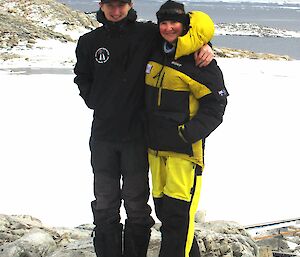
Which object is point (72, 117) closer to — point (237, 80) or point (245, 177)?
point (245, 177)

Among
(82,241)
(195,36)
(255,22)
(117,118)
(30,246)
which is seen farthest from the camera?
(255,22)

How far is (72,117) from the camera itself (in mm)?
8953

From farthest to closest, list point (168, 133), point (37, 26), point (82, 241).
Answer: point (37, 26), point (82, 241), point (168, 133)

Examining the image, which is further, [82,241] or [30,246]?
[82,241]

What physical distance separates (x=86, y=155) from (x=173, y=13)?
4.42 metres

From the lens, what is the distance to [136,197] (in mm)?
3125

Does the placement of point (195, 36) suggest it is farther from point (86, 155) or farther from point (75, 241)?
point (86, 155)

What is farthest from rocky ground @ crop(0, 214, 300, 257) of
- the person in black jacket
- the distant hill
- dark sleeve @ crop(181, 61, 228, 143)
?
the distant hill

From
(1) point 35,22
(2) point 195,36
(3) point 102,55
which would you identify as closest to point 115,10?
(3) point 102,55

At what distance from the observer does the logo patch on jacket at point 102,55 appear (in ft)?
9.87

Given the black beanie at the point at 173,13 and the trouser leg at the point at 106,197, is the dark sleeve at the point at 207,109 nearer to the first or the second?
the black beanie at the point at 173,13

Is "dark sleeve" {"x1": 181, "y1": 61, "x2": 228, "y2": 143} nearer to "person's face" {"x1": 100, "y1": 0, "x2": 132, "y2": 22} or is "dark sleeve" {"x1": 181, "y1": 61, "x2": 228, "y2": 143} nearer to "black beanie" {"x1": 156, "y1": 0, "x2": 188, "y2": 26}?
"black beanie" {"x1": 156, "y1": 0, "x2": 188, "y2": 26}

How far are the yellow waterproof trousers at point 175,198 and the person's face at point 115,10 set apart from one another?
0.81 metres

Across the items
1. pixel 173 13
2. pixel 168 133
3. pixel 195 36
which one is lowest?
pixel 168 133
